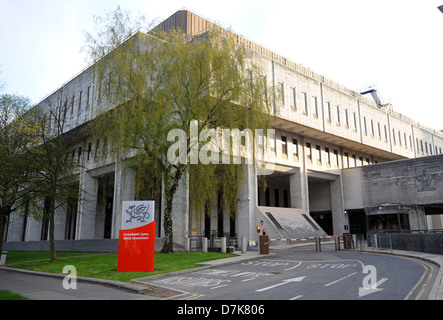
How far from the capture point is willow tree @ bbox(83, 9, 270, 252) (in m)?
19.0

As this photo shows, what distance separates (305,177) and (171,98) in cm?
2609

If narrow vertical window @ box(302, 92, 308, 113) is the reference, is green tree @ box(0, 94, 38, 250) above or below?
below

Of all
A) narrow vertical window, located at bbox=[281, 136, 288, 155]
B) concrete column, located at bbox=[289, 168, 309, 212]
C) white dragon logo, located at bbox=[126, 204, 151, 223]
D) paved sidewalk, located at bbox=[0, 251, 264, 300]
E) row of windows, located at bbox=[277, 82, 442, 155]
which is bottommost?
paved sidewalk, located at bbox=[0, 251, 264, 300]

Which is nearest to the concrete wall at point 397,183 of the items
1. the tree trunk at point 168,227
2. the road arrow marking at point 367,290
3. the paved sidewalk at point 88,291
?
the tree trunk at point 168,227

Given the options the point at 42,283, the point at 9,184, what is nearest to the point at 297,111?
the point at 9,184

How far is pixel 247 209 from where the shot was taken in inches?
1344

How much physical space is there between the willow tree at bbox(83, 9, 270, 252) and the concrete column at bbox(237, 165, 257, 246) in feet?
45.3

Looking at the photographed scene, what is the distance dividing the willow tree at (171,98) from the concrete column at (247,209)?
1382 centimetres

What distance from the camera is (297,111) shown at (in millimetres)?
38500

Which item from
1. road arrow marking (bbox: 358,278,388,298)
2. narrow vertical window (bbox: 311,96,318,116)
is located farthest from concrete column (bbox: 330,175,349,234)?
road arrow marking (bbox: 358,278,388,298)

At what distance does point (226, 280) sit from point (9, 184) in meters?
16.9

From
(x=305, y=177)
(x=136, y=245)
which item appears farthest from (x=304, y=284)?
(x=305, y=177)

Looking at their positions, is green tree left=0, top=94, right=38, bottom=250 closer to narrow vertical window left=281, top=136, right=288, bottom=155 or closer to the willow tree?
the willow tree
